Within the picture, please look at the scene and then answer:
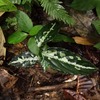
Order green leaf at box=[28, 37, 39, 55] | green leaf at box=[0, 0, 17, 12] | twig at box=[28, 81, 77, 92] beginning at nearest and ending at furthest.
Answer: green leaf at box=[0, 0, 17, 12], green leaf at box=[28, 37, 39, 55], twig at box=[28, 81, 77, 92]

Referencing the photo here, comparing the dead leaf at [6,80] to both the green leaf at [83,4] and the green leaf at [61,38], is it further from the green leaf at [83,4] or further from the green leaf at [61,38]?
the green leaf at [83,4]

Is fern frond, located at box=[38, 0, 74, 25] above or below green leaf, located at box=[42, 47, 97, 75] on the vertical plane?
above

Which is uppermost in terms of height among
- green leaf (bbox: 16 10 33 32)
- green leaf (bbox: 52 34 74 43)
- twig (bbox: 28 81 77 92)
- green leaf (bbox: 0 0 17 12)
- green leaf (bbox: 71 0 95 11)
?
green leaf (bbox: 0 0 17 12)

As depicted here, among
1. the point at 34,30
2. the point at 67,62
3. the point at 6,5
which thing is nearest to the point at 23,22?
the point at 34,30

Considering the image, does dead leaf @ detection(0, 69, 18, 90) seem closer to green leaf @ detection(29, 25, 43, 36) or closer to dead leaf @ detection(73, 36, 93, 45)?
green leaf @ detection(29, 25, 43, 36)

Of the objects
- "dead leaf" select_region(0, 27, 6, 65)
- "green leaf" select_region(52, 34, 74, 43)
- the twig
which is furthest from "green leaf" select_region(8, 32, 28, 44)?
the twig

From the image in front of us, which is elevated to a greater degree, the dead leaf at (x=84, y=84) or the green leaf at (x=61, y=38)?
the green leaf at (x=61, y=38)

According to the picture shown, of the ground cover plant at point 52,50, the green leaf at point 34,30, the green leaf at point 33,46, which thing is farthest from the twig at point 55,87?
the green leaf at point 34,30

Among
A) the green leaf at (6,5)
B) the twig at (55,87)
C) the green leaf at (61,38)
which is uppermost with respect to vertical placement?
the green leaf at (6,5)

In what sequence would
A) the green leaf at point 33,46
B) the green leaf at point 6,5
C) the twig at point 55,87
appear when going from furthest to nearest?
1. the twig at point 55,87
2. the green leaf at point 33,46
3. the green leaf at point 6,5

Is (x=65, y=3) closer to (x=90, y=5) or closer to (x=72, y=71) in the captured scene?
(x=90, y=5)
